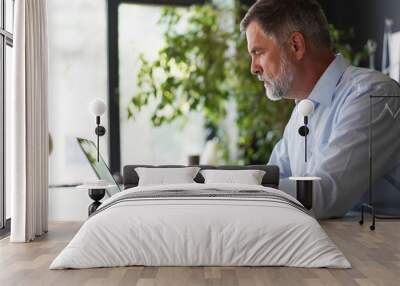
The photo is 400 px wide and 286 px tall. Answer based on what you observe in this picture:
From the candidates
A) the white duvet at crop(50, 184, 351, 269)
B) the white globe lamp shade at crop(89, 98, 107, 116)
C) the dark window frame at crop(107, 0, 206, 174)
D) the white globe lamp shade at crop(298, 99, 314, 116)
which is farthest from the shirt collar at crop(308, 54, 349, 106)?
the dark window frame at crop(107, 0, 206, 174)

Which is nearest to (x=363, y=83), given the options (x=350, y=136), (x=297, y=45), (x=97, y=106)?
(x=350, y=136)

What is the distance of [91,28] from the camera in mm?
7922

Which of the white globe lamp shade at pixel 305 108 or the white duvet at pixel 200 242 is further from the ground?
the white globe lamp shade at pixel 305 108

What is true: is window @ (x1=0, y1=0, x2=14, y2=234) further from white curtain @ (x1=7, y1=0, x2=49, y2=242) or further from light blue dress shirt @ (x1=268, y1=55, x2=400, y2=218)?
light blue dress shirt @ (x1=268, y1=55, x2=400, y2=218)

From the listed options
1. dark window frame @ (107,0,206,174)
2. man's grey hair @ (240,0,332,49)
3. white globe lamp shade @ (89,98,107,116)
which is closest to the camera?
man's grey hair @ (240,0,332,49)

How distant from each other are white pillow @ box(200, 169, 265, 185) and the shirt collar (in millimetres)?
875

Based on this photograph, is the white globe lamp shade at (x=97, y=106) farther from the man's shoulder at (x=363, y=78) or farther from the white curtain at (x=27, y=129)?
the man's shoulder at (x=363, y=78)

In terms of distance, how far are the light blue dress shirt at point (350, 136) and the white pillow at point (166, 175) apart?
3.52ft

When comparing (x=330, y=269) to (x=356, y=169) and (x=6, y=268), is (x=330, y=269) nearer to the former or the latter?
(x=356, y=169)

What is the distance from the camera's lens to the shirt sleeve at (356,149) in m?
4.58

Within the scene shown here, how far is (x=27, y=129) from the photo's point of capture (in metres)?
4.64

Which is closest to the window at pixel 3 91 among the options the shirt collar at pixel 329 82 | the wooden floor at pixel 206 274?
the wooden floor at pixel 206 274

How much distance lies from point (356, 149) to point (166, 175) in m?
1.63

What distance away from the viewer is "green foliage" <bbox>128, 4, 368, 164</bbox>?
7301mm
